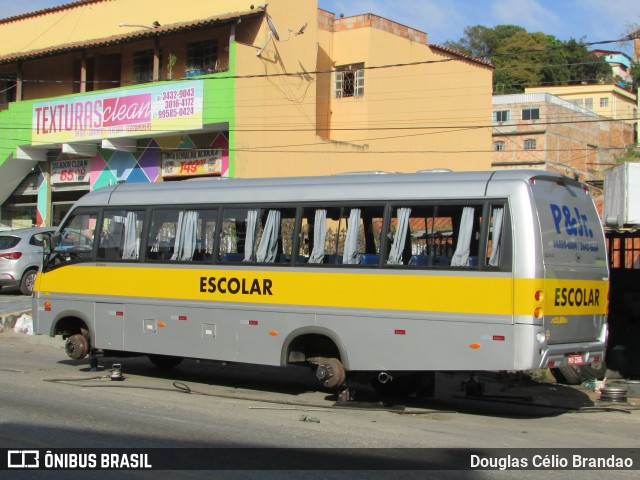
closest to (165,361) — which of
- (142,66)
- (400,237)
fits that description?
(400,237)

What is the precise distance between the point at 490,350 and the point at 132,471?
174 inches

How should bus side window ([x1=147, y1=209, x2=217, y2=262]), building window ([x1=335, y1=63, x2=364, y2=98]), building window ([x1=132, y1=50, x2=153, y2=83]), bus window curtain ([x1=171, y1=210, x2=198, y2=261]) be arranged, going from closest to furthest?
bus side window ([x1=147, y1=209, x2=217, y2=262]), bus window curtain ([x1=171, y1=210, x2=198, y2=261]), building window ([x1=132, y1=50, x2=153, y2=83]), building window ([x1=335, y1=63, x2=364, y2=98])

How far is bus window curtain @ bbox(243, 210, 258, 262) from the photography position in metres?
11.2

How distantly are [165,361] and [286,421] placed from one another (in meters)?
5.03

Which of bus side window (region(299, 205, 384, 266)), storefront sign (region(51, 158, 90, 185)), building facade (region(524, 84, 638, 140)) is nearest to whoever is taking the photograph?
bus side window (region(299, 205, 384, 266))

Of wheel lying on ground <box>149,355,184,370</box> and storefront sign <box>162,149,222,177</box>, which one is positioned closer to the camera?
wheel lying on ground <box>149,355,184,370</box>

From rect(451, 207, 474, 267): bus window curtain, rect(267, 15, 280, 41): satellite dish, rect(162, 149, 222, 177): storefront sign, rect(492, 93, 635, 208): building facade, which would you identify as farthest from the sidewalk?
rect(492, 93, 635, 208): building facade

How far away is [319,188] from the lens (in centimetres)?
1084

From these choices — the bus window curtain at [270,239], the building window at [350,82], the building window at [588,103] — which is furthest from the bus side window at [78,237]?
the building window at [588,103]

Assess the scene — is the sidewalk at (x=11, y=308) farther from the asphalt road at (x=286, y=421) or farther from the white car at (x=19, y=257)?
the asphalt road at (x=286, y=421)

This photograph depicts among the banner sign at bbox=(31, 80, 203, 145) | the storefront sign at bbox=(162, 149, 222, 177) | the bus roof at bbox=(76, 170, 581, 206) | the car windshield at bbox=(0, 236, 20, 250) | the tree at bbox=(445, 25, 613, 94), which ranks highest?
the tree at bbox=(445, 25, 613, 94)

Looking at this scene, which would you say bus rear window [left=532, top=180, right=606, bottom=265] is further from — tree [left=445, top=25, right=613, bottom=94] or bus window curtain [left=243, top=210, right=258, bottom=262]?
tree [left=445, top=25, right=613, bottom=94]

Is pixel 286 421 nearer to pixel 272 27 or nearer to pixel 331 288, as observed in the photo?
pixel 331 288

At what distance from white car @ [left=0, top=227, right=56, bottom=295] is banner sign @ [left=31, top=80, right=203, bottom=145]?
5935mm
